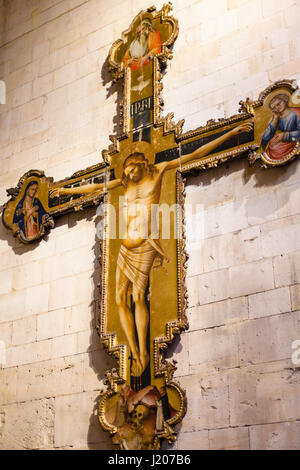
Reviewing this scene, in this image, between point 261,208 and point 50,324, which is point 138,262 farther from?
point 261,208

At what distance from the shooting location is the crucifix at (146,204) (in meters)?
7.26

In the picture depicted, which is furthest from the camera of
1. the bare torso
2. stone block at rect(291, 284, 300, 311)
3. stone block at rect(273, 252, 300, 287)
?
the bare torso

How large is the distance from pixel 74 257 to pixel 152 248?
1.04 metres

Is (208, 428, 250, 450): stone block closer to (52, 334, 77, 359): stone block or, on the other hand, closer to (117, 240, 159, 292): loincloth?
(117, 240, 159, 292): loincloth

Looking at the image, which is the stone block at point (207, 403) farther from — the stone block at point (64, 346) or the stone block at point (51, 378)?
the stone block at point (64, 346)

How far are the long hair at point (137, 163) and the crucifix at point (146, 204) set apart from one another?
0.03ft

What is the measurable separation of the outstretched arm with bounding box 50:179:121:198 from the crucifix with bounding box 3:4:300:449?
0.01m

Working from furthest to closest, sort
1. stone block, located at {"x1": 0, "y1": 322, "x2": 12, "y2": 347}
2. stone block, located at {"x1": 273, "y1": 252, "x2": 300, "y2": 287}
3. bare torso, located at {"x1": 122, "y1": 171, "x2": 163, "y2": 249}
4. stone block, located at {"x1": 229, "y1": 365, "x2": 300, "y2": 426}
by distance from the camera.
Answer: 1. stone block, located at {"x1": 0, "y1": 322, "x2": 12, "y2": 347}
2. bare torso, located at {"x1": 122, "y1": 171, "x2": 163, "y2": 249}
3. stone block, located at {"x1": 273, "y1": 252, "x2": 300, "y2": 287}
4. stone block, located at {"x1": 229, "y1": 365, "x2": 300, "y2": 426}

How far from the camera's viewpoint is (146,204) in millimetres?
8031

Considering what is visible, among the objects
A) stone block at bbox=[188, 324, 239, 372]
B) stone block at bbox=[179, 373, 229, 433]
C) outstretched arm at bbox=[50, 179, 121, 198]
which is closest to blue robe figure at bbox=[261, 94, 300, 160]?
stone block at bbox=[188, 324, 239, 372]

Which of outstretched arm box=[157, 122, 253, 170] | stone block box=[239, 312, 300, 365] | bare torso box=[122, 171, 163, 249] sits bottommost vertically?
stone block box=[239, 312, 300, 365]

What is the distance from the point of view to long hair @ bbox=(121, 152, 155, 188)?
8.16 m

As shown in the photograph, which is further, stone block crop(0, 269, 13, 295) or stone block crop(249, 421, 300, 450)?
stone block crop(0, 269, 13, 295)
